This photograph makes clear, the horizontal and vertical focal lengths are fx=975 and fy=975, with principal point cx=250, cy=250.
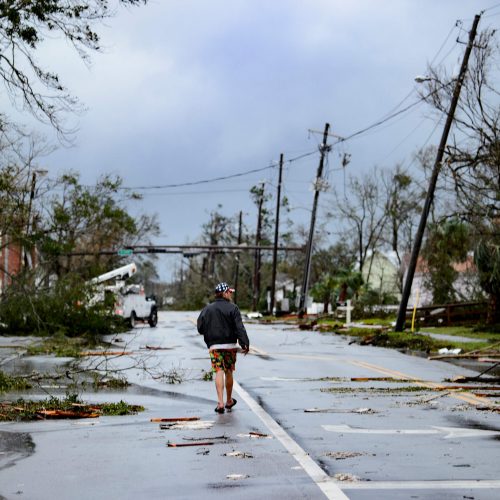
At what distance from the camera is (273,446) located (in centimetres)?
937

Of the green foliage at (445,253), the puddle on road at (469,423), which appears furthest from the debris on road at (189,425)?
the green foliage at (445,253)

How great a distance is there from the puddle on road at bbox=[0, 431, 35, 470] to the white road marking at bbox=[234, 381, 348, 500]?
246cm

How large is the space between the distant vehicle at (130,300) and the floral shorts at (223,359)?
25076mm

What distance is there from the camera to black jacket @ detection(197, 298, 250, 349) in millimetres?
12836

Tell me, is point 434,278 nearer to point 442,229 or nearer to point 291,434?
point 442,229

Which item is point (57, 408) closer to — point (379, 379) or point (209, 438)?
point (209, 438)

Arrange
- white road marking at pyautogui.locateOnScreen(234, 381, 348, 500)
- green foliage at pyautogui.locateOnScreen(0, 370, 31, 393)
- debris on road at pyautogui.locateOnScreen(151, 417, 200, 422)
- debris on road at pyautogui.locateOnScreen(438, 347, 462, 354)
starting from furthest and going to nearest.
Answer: debris on road at pyautogui.locateOnScreen(438, 347, 462, 354) < green foliage at pyautogui.locateOnScreen(0, 370, 31, 393) < debris on road at pyautogui.locateOnScreen(151, 417, 200, 422) < white road marking at pyautogui.locateOnScreen(234, 381, 348, 500)

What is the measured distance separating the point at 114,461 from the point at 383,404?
551cm

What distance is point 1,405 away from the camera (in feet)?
40.7

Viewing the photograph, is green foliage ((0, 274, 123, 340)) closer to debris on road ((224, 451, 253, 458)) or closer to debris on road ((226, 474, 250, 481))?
debris on road ((224, 451, 253, 458))

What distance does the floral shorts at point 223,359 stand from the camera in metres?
12.8

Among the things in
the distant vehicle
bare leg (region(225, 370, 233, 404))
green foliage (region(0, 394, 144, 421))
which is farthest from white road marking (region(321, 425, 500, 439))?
the distant vehicle

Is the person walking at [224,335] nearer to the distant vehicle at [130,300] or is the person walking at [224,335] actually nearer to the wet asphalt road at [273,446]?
the wet asphalt road at [273,446]

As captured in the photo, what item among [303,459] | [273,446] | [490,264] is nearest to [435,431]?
[273,446]
